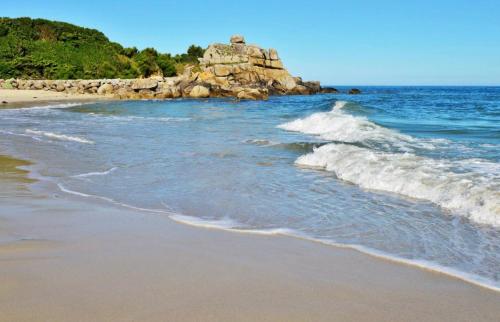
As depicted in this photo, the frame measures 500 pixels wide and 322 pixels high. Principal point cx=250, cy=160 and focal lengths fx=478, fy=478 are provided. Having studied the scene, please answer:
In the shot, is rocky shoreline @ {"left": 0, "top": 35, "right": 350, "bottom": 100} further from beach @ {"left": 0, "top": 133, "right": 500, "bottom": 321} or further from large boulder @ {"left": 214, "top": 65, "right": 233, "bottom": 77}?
beach @ {"left": 0, "top": 133, "right": 500, "bottom": 321}

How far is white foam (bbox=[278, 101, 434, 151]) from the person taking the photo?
12.9 m

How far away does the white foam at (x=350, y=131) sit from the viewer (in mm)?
12886

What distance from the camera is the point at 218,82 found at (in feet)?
203

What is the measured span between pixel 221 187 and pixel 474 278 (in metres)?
4.41

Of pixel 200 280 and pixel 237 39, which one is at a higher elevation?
pixel 237 39

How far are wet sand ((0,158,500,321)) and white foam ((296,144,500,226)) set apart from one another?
2.44 meters

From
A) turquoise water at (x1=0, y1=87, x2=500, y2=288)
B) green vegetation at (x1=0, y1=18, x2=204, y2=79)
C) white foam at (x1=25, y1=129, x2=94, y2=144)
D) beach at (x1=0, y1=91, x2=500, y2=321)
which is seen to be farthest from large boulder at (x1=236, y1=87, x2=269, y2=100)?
beach at (x1=0, y1=91, x2=500, y2=321)

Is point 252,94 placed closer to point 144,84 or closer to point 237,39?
point 144,84

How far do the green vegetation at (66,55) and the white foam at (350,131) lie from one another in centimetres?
4572

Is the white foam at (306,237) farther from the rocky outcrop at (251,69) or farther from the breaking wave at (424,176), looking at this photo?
the rocky outcrop at (251,69)

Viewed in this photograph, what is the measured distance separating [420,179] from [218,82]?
184 feet

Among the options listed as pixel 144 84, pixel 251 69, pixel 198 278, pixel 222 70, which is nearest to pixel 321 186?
pixel 198 278

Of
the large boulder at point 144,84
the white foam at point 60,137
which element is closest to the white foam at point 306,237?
the white foam at point 60,137

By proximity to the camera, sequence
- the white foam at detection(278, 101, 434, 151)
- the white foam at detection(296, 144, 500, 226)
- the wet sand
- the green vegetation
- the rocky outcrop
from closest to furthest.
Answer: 1. the wet sand
2. the white foam at detection(296, 144, 500, 226)
3. the white foam at detection(278, 101, 434, 151)
4. the green vegetation
5. the rocky outcrop
